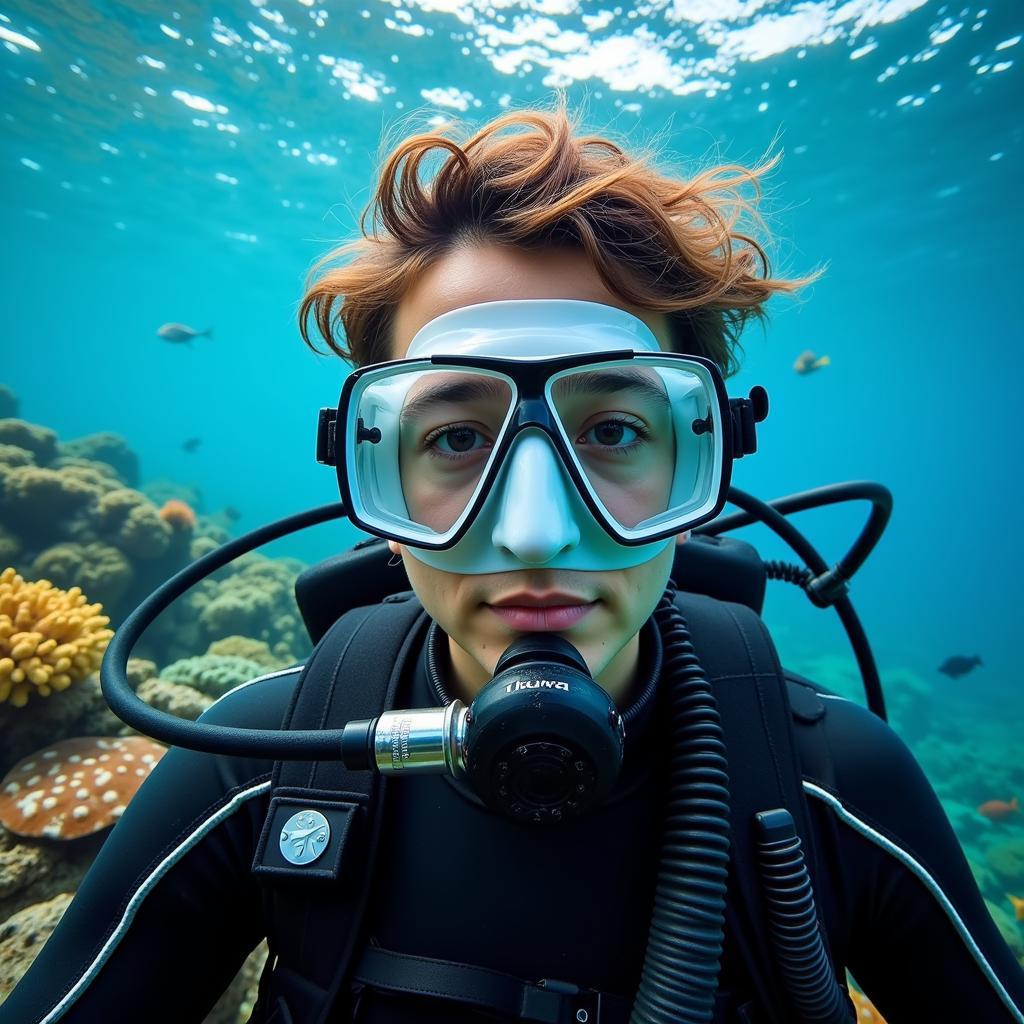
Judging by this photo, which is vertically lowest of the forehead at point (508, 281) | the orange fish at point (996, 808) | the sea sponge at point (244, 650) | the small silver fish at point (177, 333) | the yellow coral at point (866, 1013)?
the orange fish at point (996, 808)

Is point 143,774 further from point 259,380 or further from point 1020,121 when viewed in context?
point 259,380

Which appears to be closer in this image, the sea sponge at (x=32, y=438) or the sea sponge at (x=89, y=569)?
the sea sponge at (x=89, y=569)

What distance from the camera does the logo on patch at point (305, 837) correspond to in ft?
4.71

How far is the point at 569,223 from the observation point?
158 cm

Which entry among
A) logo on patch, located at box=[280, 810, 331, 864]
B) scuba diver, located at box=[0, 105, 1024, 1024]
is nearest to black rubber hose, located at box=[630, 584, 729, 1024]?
scuba diver, located at box=[0, 105, 1024, 1024]

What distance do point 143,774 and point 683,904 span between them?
159 inches

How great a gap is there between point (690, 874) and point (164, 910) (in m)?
1.39

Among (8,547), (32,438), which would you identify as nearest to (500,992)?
(8,547)

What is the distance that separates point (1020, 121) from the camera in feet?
49.3

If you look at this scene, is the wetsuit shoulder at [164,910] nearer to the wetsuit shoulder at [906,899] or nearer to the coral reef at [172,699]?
the wetsuit shoulder at [906,899]

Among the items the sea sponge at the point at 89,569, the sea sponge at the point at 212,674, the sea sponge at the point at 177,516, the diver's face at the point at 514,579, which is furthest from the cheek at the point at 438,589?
the sea sponge at the point at 177,516

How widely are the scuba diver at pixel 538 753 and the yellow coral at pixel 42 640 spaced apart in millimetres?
3209

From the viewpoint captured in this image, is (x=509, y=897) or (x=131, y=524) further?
(x=131, y=524)

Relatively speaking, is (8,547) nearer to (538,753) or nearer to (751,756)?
(538,753)
